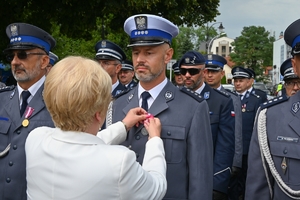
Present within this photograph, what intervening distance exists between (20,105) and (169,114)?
1.24m

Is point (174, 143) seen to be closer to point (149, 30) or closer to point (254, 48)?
point (149, 30)

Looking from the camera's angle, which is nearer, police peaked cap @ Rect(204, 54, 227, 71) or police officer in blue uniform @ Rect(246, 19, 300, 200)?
police officer in blue uniform @ Rect(246, 19, 300, 200)

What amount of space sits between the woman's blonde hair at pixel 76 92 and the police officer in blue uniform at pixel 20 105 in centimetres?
126

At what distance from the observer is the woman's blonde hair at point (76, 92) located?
2277 mm

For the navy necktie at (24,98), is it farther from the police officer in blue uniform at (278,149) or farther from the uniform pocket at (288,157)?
the uniform pocket at (288,157)

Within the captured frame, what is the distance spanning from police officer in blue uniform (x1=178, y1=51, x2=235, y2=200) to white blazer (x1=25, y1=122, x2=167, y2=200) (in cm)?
269

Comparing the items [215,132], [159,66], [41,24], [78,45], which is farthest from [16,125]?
[78,45]

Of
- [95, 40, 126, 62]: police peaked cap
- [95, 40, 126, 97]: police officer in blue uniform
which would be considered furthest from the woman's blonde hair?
[95, 40, 126, 62]: police peaked cap

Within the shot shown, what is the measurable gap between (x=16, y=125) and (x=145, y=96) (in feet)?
3.39

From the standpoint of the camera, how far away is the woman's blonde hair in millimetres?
2277

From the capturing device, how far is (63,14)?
12.3 metres

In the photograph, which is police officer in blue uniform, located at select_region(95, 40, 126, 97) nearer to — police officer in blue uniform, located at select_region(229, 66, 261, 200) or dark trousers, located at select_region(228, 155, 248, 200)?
dark trousers, located at select_region(228, 155, 248, 200)

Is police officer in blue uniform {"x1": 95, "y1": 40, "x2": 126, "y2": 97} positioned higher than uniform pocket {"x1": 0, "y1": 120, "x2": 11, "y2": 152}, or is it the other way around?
police officer in blue uniform {"x1": 95, "y1": 40, "x2": 126, "y2": 97}

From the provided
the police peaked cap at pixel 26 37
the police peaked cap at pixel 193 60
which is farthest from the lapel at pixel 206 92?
the police peaked cap at pixel 26 37
